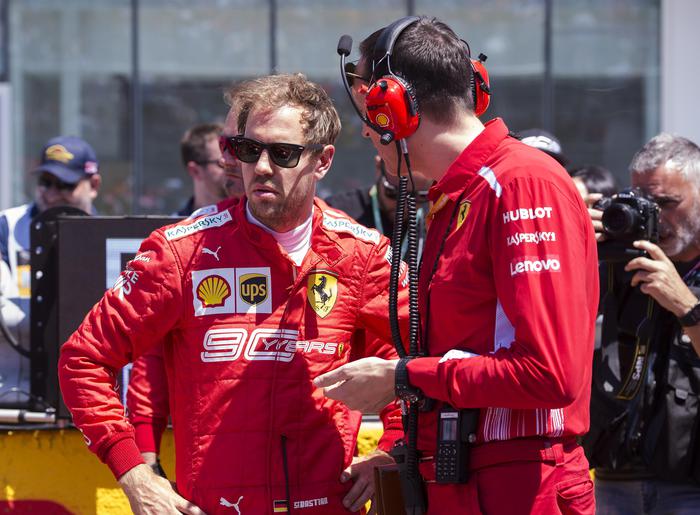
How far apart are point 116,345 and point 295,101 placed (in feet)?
3.07

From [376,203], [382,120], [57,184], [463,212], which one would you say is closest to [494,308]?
[463,212]

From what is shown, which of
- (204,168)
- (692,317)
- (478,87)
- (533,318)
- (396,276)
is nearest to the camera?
(533,318)

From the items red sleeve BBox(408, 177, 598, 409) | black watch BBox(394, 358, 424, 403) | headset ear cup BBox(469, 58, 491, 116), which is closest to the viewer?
red sleeve BBox(408, 177, 598, 409)

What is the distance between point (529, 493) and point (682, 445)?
1625 mm

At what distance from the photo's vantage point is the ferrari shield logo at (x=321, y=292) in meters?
3.27

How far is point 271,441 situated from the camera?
3135 mm

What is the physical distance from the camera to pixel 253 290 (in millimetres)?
3238

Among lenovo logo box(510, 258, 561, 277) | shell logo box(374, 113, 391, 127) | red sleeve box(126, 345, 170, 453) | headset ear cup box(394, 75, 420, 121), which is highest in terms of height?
headset ear cup box(394, 75, 420, 121)

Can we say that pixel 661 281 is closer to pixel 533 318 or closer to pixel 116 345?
pixel 533 318

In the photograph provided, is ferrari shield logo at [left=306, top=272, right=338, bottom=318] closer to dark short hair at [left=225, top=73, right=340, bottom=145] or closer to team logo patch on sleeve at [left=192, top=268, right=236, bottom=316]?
team logo patch on sleeve at [left=192, top=268, right=236, bottom=316]

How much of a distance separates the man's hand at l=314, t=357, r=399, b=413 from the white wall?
10.5 meters

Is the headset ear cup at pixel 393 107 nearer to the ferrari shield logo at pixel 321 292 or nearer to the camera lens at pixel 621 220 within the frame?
the ferrari shield logo at pixel 321 292

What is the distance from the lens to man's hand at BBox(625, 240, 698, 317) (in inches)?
149

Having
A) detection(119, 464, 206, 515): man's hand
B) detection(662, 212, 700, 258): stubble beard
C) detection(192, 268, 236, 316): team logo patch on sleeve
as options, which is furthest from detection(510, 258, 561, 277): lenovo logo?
detection(662, 212, 700, 258): stubble beard
